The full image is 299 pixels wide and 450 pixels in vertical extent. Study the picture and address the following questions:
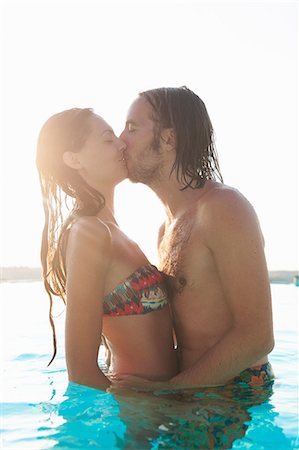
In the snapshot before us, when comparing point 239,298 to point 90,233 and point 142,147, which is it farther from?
point 142,147

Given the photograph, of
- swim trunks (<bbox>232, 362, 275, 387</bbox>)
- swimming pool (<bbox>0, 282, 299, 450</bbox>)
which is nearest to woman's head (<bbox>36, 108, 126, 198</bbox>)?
swimming pool (<bbox>0, 282, 299, 450</bbox>)

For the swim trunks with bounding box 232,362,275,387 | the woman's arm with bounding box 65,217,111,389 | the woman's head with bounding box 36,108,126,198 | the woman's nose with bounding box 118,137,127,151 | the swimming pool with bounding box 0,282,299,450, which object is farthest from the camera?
the woman's nose with bounding box 118,137,127,151

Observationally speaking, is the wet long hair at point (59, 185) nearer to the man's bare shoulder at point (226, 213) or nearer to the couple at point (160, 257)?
the couple at point (160, 257)

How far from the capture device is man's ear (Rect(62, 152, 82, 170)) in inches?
154

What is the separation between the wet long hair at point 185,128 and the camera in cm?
418

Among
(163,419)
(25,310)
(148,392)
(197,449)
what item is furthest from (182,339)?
(25,310)

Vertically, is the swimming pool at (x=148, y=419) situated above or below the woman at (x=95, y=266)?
below

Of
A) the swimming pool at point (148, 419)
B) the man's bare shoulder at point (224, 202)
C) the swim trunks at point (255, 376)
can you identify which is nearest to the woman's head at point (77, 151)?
the man's bare shoulder at point (224, 202)

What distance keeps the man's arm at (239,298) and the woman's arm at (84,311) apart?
0.61 meters

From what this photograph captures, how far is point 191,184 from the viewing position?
407 centimetres

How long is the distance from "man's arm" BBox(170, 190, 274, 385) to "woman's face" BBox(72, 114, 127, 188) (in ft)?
3.40

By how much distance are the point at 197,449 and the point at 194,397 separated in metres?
0.63

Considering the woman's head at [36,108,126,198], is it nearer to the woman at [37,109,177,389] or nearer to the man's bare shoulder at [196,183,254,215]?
the woman at [37,109,177,389]

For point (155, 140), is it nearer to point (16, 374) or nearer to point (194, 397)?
point (194, 397)
